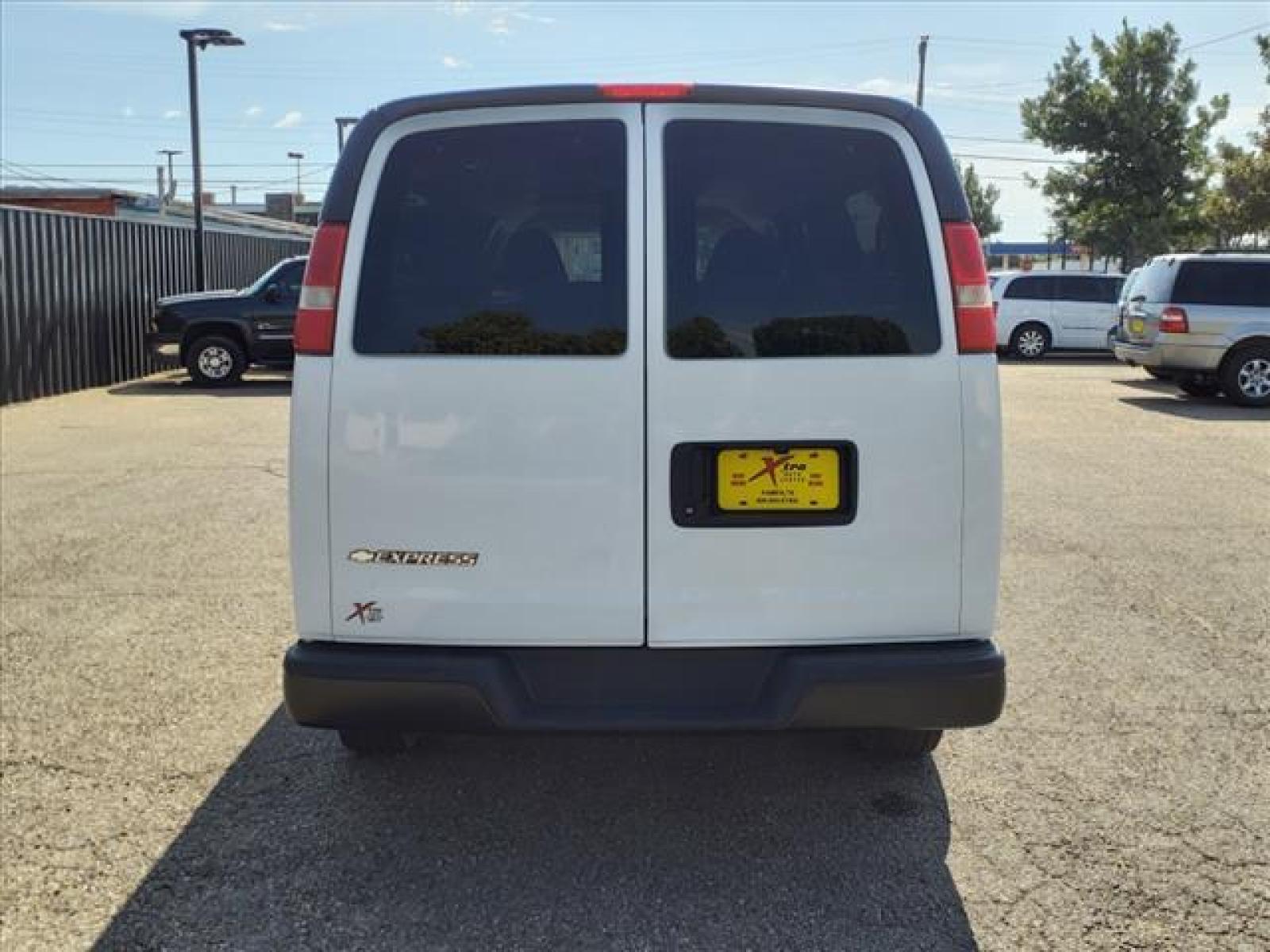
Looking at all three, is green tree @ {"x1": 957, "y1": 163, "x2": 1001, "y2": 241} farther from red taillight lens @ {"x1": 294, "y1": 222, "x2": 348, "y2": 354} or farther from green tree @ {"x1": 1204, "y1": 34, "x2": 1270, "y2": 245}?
red taillight lens @ {"x1": 294, "y1": 222, "x2": 348, "y2": 354}

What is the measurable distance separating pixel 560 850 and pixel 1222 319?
13.2m

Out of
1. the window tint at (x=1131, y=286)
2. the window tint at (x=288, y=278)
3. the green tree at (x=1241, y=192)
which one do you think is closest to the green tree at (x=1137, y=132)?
the green tree at (x=1241, y=192)

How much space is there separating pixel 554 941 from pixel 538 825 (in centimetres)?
63

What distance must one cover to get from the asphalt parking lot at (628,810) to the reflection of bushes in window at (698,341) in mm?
981

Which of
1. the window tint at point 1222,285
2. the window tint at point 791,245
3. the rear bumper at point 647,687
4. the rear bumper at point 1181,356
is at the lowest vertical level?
the rear bumper at point 647,687

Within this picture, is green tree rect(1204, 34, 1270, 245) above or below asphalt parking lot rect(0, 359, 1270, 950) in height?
above

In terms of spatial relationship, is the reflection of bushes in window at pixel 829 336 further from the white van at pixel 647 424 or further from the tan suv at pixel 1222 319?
the tan suv at pixel 1222 319

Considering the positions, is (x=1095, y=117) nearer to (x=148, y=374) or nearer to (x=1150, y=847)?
(x=148, y=374)

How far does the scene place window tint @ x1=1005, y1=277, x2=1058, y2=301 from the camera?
21.6 metres

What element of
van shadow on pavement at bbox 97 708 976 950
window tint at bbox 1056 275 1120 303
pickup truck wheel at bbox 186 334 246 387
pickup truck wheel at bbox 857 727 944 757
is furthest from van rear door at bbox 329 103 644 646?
window tint at bbox 1056 275 1120 303

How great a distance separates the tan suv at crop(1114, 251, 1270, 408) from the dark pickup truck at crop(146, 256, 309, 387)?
37.8 ft

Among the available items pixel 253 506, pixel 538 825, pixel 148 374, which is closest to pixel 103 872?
pixel 538 825

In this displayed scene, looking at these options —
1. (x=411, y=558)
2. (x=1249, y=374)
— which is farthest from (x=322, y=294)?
(x=1249, y=374)

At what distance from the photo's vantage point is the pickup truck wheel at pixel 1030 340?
21.6 metres
